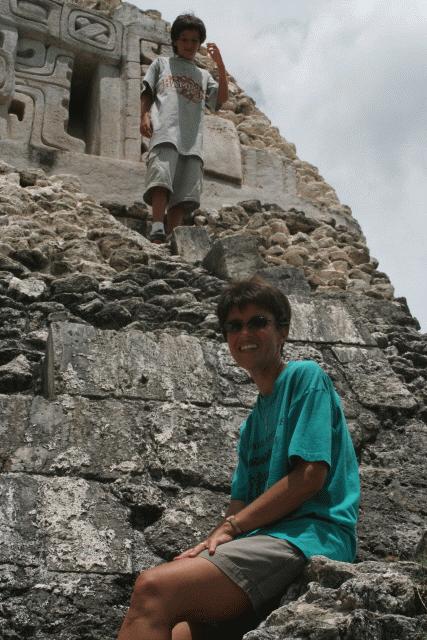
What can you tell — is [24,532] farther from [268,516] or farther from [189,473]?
[268,516]

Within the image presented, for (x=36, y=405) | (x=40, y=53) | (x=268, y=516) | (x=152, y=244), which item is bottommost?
(x=268, y=516)

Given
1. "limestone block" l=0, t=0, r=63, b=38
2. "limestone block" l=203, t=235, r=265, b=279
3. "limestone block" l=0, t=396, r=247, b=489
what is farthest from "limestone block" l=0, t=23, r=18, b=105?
"limestone block" l=0, t=396, r=247, b=489

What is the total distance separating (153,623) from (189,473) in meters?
1.26

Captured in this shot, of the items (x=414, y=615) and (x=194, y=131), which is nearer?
(x=414, y=615)

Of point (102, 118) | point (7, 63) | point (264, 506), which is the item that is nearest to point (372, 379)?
point (264, 506)

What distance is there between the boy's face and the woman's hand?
5173 millimetres

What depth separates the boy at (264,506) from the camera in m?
2.66

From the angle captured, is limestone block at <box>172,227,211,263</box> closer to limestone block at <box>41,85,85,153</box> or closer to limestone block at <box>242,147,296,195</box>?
limestone block at <box>41,85,85,153</box>

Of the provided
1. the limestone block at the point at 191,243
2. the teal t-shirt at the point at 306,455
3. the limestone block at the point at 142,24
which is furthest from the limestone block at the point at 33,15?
the teal t-shirt at the point at 306,455

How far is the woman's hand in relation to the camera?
9.11 feet

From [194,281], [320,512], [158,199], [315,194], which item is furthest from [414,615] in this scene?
[315,194]

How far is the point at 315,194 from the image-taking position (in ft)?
30.3

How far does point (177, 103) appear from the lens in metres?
7.65

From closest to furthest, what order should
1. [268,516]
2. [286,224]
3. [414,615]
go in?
[414,615] → [268,516] → [286,224]
